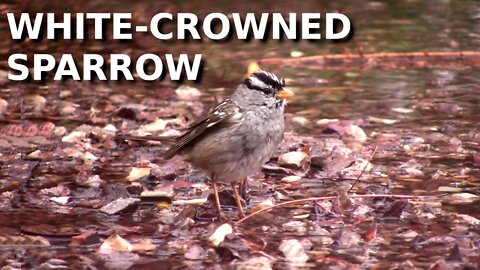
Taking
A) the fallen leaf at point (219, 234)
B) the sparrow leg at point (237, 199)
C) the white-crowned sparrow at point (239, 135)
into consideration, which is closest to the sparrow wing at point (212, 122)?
the white-crowned sparrow at point (239, 135)

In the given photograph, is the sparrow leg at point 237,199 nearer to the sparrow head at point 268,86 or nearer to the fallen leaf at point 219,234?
the fallen leaf at point 219,234

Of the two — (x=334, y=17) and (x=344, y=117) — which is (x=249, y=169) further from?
(x=334, y=17)

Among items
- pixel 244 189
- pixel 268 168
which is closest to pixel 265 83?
pixel 244 189

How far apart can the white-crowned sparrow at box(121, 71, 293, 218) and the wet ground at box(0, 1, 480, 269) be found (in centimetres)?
25

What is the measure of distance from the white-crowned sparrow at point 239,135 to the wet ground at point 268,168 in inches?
9.8

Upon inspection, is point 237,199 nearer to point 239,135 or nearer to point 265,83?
point 239,135

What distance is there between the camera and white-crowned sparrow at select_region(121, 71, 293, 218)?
241 inches

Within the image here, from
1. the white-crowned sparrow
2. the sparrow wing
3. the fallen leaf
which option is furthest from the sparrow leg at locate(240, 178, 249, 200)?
the fallen leaf

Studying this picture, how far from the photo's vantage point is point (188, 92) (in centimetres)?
912

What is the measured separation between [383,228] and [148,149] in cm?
225

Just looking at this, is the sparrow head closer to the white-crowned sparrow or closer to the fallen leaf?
the white-crowned sparrow

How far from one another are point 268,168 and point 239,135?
83 centimetres

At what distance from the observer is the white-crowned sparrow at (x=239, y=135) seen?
611cm

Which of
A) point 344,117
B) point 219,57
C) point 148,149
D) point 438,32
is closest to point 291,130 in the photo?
point 344,117
